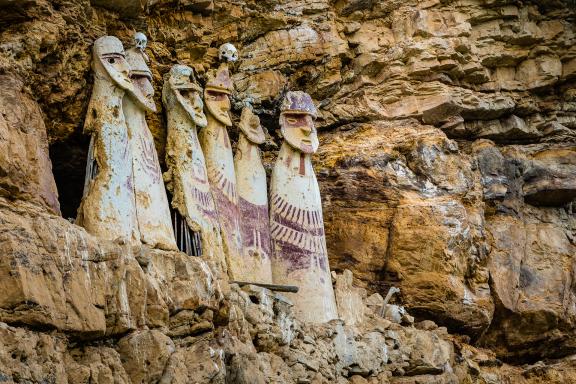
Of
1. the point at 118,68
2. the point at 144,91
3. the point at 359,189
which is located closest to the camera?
the point at 118,68

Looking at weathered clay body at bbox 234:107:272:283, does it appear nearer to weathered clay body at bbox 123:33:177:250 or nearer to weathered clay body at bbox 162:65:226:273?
weathered clay body at bbox 162:65:226:273

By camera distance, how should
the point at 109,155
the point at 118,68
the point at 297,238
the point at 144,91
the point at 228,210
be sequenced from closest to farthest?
the point at 109,155 < the point at 118,68 < the point at 144,91 < the point at 228,210 < the point at 297,238

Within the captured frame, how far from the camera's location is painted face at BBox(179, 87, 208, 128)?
9.03 metres

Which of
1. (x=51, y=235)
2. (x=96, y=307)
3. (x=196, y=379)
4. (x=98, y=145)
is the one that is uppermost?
(x=98, y=145)

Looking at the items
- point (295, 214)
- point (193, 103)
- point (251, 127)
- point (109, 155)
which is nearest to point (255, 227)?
point (295, 214)

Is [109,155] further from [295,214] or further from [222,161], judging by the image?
[295,214]

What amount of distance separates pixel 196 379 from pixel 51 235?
1114 mm

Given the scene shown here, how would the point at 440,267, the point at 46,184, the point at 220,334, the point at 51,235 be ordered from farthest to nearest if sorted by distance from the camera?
the point at 440,267 → the point at 46,184 → the point at 220,334 → the point at 51,235

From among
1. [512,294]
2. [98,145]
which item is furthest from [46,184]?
[512,294]

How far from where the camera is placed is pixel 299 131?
32.0 ft

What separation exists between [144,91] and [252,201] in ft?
4.28

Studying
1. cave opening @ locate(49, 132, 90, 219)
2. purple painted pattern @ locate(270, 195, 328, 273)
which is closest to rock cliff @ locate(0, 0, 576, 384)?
cave opening @ locate(49, 132, 90, 219)

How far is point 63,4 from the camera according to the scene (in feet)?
27.8

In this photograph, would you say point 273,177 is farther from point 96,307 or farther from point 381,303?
point 96,307
